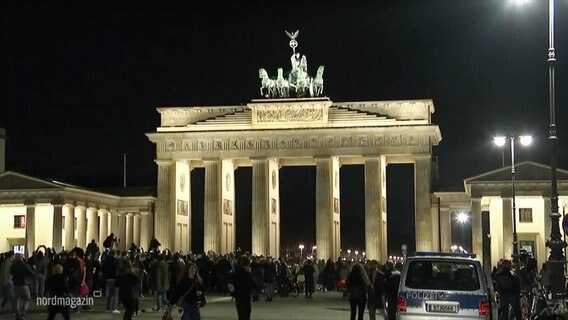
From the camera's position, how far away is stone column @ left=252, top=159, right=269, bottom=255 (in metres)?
71.8

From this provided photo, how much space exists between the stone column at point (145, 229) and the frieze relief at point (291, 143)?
27.8 ft

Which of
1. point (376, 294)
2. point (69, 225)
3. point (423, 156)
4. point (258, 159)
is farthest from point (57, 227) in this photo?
point (376, 294)

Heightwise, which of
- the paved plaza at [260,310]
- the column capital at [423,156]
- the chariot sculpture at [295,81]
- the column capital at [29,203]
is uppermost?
the chariot sculpture at [295,81]

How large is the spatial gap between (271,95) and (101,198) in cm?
1676

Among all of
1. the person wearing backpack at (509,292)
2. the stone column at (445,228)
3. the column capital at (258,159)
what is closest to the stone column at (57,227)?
the column capital at (258,159)

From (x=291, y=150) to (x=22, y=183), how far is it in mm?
20138

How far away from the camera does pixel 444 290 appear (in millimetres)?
19109

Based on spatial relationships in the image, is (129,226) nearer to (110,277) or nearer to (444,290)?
(110,277)

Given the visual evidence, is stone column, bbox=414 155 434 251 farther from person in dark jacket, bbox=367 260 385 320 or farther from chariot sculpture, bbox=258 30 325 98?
person in dark jacket, bbox=367 260 385 320

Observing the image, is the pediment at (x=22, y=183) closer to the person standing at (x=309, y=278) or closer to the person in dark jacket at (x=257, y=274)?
the person standing at (x=309, y=278)

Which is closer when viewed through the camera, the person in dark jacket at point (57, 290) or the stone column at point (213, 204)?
the person in dark jacket at point (57, 290)

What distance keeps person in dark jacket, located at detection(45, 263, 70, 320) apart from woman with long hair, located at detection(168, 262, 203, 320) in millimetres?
3202

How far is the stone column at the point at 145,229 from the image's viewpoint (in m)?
79.9

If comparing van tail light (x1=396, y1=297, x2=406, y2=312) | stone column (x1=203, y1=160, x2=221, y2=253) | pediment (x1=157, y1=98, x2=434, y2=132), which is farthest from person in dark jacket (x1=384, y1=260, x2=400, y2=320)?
stone column (x1=203, y1=160, x2=221, y2=253)
